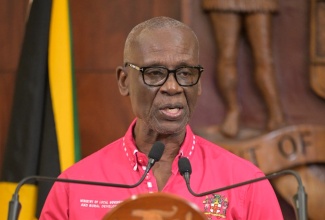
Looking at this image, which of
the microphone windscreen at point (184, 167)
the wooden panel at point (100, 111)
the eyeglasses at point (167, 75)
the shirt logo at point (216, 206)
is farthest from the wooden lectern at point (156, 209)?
the wooden panel at point (100, 111)

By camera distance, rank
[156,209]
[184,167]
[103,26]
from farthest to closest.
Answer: [103,26] < [184,167] < [156,209]

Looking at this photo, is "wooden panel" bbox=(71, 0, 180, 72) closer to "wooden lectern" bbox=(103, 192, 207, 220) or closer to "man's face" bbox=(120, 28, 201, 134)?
"man's face" bbox=(120, 28, 201, 134)

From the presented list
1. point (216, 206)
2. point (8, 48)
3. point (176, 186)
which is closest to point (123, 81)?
point (176, 186)

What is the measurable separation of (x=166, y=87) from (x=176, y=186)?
25cm

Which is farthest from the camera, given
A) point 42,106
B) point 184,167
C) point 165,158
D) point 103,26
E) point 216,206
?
point 103,26

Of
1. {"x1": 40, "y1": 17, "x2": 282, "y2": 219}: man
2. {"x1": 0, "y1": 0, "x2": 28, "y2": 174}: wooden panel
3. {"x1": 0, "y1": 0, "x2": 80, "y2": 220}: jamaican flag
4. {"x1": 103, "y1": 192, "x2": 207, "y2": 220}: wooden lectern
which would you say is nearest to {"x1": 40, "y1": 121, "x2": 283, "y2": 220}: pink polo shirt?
{"x1": 40, "y1": 17, "x2": 282, "y2": 219}: man

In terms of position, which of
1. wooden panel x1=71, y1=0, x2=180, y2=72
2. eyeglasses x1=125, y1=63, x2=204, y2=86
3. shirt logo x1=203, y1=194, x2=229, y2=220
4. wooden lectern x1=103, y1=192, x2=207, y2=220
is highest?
wooden panel x1=71, y1=0, x2=180, y2=72

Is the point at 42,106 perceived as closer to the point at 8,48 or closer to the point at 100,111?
the point at 100,111

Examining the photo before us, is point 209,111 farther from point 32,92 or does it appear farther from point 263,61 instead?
point 32,92

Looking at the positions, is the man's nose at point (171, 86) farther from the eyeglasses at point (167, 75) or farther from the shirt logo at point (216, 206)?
the shirt logo at point (216, 206)

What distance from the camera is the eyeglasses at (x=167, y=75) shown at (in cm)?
198

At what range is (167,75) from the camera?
198 centimetres

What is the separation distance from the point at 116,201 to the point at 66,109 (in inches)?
52.0

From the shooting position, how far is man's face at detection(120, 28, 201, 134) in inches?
77.7
